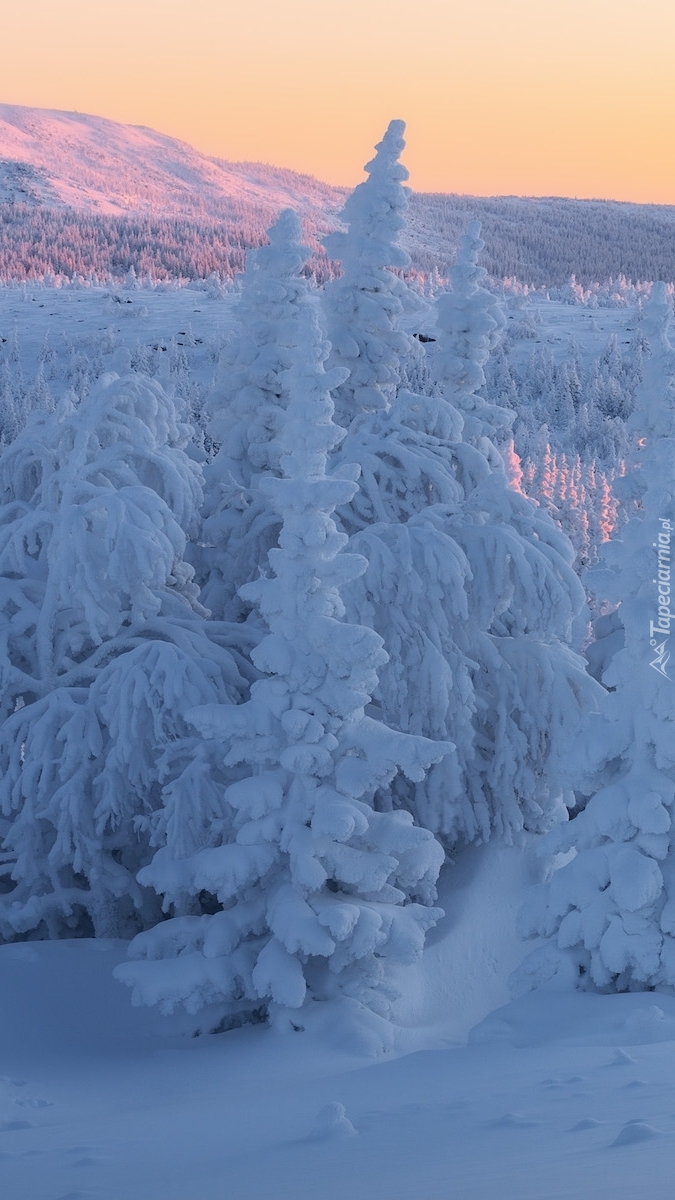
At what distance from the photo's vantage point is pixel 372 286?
17578mm

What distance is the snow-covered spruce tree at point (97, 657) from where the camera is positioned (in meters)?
13.1

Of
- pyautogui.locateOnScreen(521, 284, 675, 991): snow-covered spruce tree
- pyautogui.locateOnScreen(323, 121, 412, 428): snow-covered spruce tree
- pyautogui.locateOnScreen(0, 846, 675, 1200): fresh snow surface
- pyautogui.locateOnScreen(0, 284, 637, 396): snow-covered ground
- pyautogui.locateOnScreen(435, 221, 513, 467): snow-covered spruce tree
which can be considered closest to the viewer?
pyautogui.locateOnScreen(0, 846, 675, 1200): fresh snow surface

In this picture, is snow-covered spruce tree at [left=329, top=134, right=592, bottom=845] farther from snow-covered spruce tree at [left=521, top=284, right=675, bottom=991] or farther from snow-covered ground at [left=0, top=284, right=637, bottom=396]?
snow-covered ground at [left=0, top=284, right=637, bottom=396]

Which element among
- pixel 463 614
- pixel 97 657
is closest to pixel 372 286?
pixel 463 614

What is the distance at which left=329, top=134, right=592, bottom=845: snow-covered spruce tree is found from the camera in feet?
43.8

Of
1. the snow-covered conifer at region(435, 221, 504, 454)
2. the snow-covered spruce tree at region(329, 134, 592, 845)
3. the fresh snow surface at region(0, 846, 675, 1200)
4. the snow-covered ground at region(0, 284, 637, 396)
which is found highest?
the snow-covered ground at region(0, 284, 637, 396)

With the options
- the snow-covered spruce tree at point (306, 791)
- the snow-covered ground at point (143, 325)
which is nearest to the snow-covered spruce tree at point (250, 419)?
the snow-covered spruce tree at point (306, 791)

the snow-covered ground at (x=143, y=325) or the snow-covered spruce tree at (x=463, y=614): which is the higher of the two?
the snow-covered ground at (x=143, y=325)

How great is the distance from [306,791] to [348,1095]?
3.33 metres

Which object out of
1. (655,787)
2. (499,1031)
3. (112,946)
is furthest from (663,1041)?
(112,946)

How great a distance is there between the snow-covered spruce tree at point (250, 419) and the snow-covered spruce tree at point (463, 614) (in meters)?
1.49

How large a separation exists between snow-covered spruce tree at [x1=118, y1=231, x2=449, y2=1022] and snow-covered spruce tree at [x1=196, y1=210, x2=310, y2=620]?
5.82m

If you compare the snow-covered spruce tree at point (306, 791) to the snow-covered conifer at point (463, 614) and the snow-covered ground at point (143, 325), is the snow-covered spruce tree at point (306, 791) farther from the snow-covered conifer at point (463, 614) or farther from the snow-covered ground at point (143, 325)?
the snow-covered ground at point (143, 325)

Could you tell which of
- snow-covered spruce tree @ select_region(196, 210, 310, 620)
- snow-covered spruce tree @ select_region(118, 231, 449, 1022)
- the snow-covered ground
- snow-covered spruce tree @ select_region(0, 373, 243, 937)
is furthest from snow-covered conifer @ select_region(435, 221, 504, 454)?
the snow-covered ground
